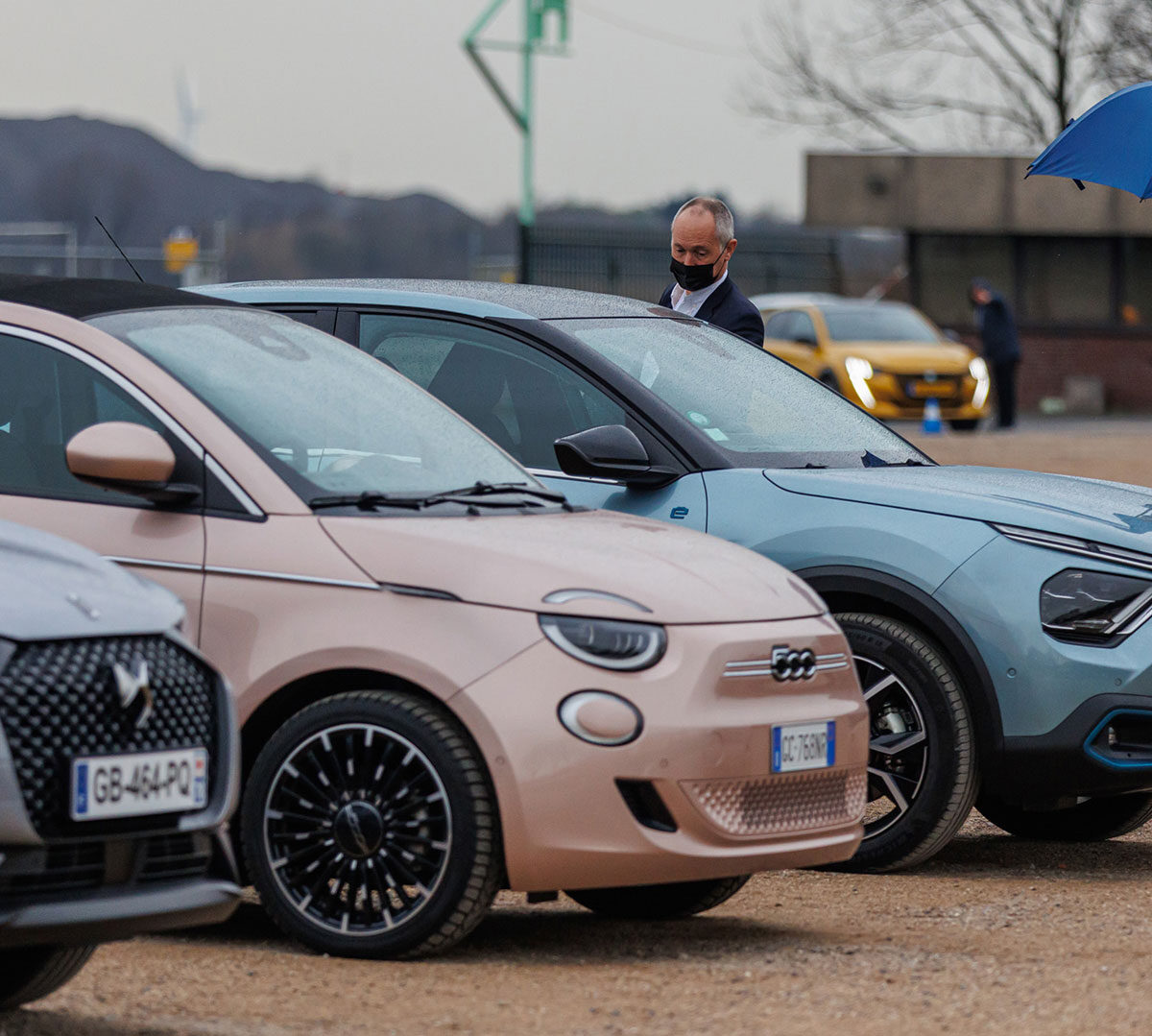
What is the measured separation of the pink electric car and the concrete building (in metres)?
33.9

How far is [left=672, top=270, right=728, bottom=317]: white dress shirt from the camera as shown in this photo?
9.08 m

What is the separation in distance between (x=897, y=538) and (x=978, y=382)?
25081 millimetres

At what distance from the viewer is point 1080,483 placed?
750cm

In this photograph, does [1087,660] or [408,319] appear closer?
[1087,660]

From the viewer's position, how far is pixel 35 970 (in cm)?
461

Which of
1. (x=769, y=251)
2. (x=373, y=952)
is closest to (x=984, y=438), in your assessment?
(x=769, y=251)

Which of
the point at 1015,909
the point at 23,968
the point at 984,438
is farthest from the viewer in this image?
the point at 984,438

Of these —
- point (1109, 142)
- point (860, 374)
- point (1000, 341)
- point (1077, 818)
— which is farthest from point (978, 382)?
point (1077, 818)

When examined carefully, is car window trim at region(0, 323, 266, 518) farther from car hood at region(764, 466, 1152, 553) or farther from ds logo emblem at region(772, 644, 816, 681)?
car hood at region(764, 466, 1152, 553)

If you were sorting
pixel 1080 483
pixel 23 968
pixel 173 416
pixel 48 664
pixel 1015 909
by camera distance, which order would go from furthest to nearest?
1. pixel 1080 483
2. pixel 1015 909
3. pixel 173 416
4. pixel 23 968
5. pixel 48 664

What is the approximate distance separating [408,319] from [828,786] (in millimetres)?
2677

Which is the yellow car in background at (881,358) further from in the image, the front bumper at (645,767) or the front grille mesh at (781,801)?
the front bumper at (645,767)

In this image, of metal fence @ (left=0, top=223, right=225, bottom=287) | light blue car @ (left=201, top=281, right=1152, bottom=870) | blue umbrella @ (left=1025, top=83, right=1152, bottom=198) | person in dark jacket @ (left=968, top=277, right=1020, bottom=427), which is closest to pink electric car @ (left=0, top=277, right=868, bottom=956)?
light blue car @ (left=201, top=281, right=1152, bottom=870)

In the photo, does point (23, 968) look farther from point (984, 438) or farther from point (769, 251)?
point (769, 251)
